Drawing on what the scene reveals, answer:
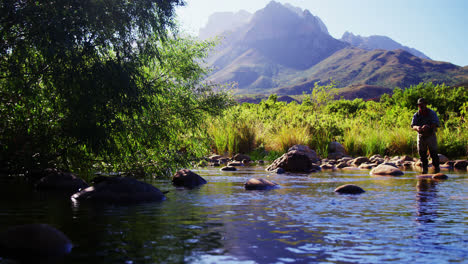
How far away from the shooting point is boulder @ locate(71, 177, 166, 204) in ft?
24.5

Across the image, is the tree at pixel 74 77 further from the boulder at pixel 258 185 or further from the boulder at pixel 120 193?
the boulder at pixel 258 185

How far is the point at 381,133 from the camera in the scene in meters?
22.3

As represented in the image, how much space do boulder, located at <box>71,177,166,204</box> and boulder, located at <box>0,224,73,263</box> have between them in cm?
322

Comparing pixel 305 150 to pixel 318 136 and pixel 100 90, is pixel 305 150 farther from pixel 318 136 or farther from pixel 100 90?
pixel 100 90

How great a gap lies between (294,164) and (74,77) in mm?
8896

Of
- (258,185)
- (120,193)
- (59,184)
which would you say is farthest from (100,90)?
(258,185)

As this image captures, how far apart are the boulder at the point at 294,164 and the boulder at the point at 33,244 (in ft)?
37.5

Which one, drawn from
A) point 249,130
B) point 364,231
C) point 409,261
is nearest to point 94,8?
point 364,231

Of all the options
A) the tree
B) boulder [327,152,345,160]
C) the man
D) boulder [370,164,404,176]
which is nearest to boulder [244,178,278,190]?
the tree

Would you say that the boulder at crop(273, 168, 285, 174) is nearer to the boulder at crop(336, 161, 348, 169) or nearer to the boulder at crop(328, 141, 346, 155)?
the boulder at crop(336, 161, 348, 169)

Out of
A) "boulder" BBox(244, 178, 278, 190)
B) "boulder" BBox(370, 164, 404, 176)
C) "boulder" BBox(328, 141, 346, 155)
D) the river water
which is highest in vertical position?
"boulder" BBox(328, 141, 346, 155)

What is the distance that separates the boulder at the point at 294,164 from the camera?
49.3 feet

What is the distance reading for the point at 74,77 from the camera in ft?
26.7

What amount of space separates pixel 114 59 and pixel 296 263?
6584 millimetres
